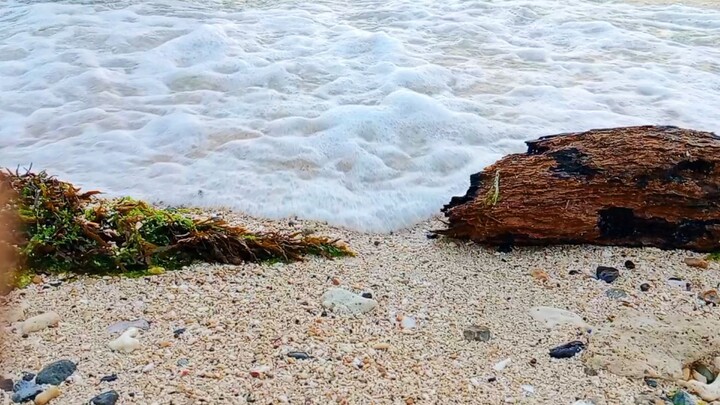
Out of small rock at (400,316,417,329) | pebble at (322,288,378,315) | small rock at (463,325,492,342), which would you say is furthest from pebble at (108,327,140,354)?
small rock at (463,325,492,342)

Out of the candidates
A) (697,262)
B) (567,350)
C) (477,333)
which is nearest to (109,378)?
(477,333)

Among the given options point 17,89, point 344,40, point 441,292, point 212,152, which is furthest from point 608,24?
point 17,89

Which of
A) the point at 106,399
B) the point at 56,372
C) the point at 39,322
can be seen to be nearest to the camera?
the point at 106,399

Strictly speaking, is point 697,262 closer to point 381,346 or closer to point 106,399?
point 381,346

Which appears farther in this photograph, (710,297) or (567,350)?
(710,297)

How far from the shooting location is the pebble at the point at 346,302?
93.4 inches

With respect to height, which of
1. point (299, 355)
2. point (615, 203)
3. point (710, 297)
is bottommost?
point (710, 297)

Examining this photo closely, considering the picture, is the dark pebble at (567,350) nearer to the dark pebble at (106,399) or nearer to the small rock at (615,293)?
the small rock at (615,293)

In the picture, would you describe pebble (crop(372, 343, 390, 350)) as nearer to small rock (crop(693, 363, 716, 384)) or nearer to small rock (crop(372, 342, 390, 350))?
small rock (crop(372, 342, 390, 350))

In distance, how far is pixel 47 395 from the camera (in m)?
1.83

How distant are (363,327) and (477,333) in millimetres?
401

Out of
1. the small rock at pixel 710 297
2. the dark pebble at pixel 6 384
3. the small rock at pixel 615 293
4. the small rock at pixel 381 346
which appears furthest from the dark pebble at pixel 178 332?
the small rock at pixel 710 297

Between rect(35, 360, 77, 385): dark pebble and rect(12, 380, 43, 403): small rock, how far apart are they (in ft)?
0.08

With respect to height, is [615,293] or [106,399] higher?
[106,399]
